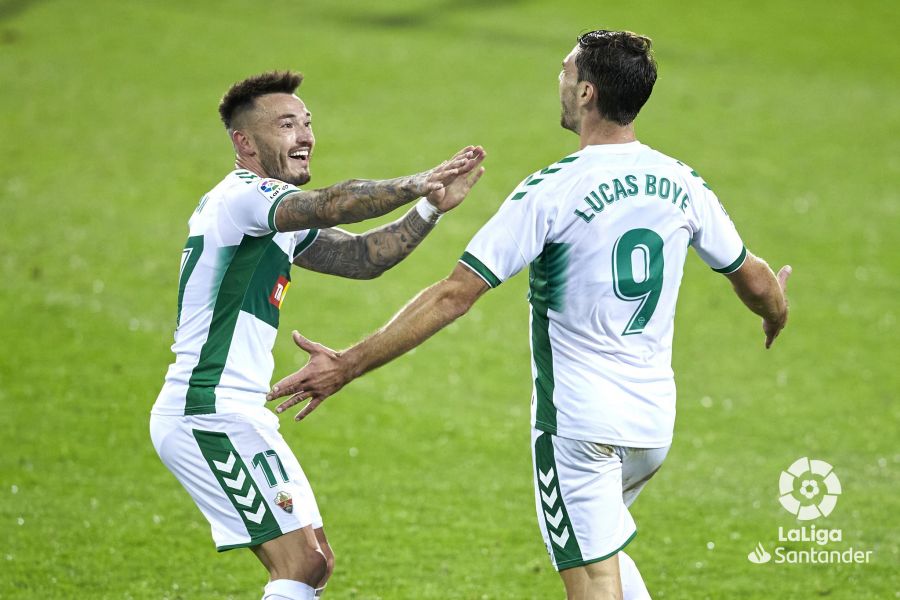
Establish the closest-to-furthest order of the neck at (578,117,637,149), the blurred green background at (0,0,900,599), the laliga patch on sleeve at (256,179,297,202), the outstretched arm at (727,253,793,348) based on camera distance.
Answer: the neck at (578,117,637,149) → the laliga patch on sleeve at (256,179,297,202) → the outstretched arm at (727,253,793,348) → the blurred green background at (0,0,900,599)

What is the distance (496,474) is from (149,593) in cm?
358

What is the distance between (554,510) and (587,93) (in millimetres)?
1766

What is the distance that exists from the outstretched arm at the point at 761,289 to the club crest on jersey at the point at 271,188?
2097 mm

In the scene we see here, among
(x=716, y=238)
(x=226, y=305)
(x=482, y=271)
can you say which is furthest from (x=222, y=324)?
(x=716, y=238)

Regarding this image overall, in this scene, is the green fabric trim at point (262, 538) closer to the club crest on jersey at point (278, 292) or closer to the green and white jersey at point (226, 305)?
the green and white jersey at point (226, 305)

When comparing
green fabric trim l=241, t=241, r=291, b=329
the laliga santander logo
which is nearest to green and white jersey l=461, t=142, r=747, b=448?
green fabric trim l=241, t=241, r=291, b=329

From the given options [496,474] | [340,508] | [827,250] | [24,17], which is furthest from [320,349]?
[24,17]

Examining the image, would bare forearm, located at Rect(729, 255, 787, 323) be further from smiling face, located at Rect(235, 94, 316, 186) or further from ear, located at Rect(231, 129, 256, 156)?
ear, located at Rect(231, 129, 256, 156)

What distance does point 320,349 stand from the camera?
482 cm

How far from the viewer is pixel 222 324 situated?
17.7 feet

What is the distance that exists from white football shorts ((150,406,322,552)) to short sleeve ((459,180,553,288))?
4.57 ft

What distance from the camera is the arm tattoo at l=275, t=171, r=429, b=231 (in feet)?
17.0

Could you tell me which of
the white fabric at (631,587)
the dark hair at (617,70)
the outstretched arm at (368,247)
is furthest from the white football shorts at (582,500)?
the outstretched arm at (368,247)

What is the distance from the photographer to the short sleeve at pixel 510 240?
15.6 feet
